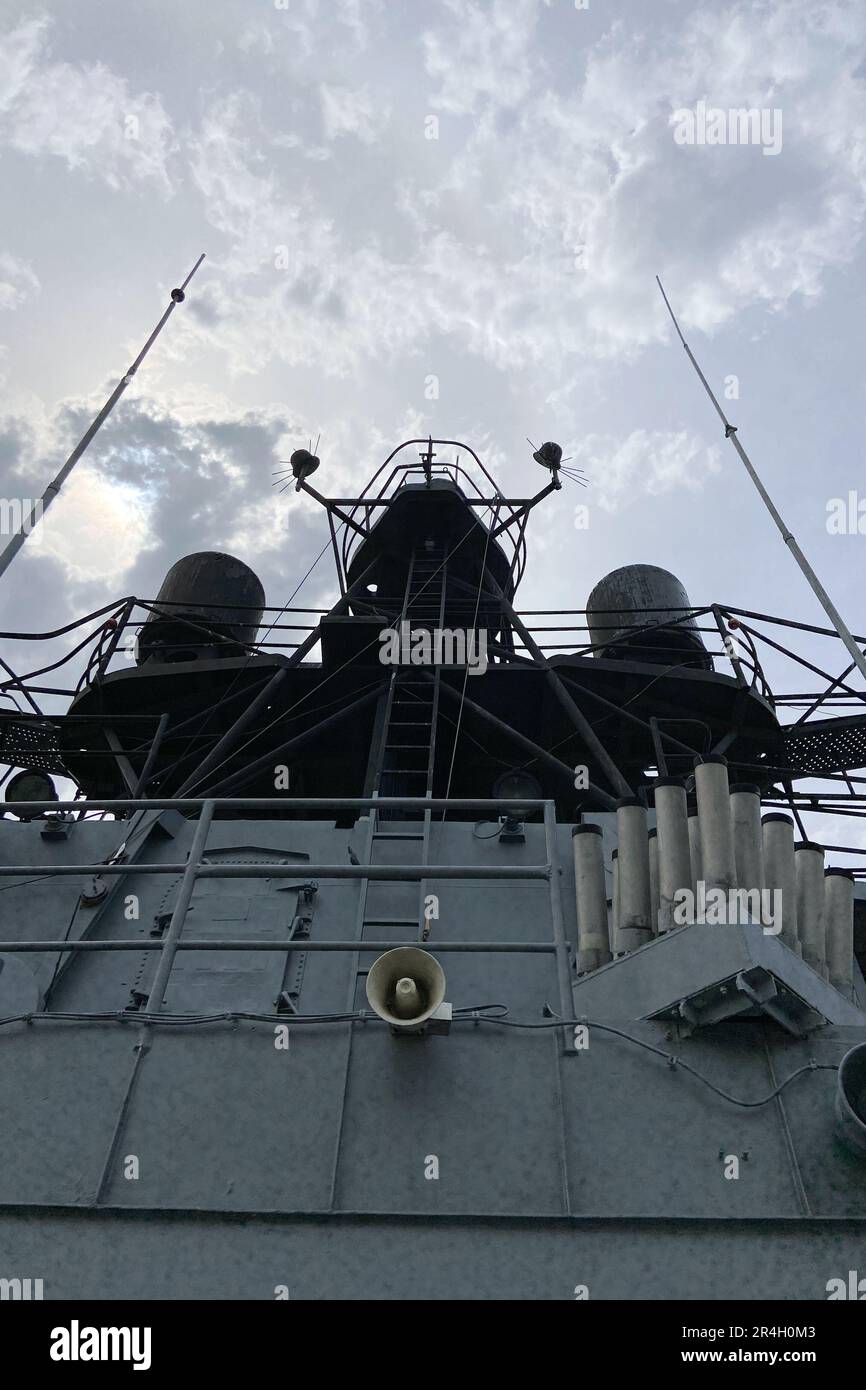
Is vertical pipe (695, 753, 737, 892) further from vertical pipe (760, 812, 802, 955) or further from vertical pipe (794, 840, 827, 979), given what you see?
vertical pipe (794, 840, 827, 979)

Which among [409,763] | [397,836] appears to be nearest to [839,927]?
[397,836]

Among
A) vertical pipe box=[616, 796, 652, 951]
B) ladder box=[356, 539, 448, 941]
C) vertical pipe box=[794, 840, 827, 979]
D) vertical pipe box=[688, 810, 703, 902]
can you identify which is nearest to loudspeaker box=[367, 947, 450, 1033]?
vertical pipe box=[616, 796, 652, 951]

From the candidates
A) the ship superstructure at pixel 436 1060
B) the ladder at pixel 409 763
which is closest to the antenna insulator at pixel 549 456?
the ladder at pixel 409 763

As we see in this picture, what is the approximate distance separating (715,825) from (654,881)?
56cm

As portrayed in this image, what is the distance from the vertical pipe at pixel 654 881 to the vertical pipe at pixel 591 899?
0.83 ft

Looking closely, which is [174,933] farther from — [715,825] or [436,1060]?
[715,825]

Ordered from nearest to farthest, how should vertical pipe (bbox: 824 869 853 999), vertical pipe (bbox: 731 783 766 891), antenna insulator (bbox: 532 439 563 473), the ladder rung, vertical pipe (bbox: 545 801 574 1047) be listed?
vertical pipe (bbox: 545 801 574 1047) < vertical pipe (bbox: 731 783 766 891) < vertical pipe (bbox: 824 869 853 999) < the ladder rung < antenna insulator (bbox: 532 439 563 473)

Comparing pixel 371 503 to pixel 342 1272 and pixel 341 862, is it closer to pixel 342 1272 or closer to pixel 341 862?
pixel 341 862

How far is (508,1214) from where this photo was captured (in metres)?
3.73

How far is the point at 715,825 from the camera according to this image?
4.71 meters

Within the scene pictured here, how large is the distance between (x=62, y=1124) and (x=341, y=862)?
11.4 feet

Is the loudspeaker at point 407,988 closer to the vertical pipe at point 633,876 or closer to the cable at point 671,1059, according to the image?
the cable at point 671,1059

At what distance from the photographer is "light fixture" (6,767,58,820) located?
33.2 feet

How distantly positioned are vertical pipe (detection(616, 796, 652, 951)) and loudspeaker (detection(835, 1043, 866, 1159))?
3.84ft
